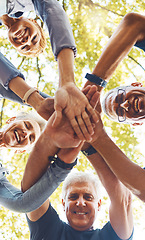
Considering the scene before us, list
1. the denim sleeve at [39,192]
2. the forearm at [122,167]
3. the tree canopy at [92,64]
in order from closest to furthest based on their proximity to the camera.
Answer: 1. the denim sleeve at [39,192]
2. the forearm at [122,167]
3. the tree canopy at [92,64]

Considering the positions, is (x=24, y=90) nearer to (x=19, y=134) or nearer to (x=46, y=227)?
(x=19, y=134)

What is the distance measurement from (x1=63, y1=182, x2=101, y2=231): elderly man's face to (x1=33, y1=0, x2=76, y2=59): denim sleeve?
1.00m

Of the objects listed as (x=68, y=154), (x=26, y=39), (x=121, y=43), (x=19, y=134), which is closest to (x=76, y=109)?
(x=68, y=154)

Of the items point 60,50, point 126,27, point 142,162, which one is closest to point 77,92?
point 60,50

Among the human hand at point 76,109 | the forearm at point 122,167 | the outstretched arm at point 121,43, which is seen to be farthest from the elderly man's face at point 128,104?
the human hand at point 76,109

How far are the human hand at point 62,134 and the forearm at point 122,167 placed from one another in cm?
22

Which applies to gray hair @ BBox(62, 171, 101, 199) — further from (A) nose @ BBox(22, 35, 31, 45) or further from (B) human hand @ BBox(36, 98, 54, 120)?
(A) nose @ BBox(22, 35, 31, 45)

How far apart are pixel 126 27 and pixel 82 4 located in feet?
6.86

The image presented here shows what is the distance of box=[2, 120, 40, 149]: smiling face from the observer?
2217 mm

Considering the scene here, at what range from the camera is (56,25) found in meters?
1.59

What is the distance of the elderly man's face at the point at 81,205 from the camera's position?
1787mm

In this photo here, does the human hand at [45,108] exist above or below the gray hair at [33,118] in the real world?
above

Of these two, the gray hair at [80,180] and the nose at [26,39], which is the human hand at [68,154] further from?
the nose at [26,39]

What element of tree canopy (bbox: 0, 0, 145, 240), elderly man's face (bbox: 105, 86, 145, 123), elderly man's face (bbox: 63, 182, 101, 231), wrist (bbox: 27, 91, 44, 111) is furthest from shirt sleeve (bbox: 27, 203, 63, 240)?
tree canopy (bbox: 0, 0, 145, 240)
